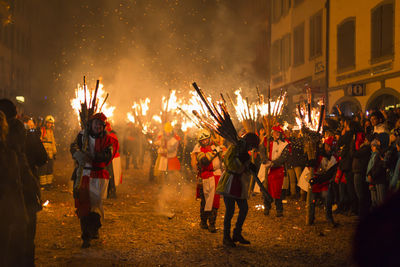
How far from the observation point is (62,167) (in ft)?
62.2

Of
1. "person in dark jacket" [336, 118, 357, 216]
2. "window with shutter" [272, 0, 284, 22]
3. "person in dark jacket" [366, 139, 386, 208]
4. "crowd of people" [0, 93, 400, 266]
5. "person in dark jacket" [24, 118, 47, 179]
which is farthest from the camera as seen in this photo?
"window with shutter" [272, 0, 284, 22]

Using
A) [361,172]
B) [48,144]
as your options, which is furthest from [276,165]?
[48,144]

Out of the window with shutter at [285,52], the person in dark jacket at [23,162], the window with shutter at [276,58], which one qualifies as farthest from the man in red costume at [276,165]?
the window with shutter at [276,58]

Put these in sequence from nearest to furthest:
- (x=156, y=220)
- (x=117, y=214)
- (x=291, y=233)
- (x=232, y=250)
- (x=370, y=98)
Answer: (x=232, y=250), (x=291, y=233), (x=156, y=220), (x=117, y=214), (x=370, y=98)

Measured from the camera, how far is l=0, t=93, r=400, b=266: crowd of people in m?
4.30

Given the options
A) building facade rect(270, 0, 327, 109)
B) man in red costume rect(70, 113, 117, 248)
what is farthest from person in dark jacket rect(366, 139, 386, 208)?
building facade rect(270, 0, 327, 109)

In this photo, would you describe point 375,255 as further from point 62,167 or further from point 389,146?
point 62,167

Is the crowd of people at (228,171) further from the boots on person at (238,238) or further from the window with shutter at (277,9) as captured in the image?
the window with shutter at (277,9)

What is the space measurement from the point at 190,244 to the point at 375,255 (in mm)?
5370

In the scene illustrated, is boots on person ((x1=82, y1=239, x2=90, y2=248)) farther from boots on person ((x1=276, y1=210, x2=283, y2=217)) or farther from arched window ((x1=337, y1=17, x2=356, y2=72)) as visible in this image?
arched window ((x1=337, y1=17, x2=356, y2=72))

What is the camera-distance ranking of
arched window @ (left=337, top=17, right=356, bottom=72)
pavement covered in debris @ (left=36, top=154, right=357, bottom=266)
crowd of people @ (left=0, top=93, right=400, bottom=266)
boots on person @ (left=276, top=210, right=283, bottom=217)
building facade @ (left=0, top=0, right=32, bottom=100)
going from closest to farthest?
crowd of people @ (left=0, top=93, right=400, bottom=266), pavement covered in debris @ (left=36, top=154, right=357, bottom=266), boots on person @ (left=276, top=210, right=283, bottom=217), arched window @ (left=337, top=17, right=356, bottom=72), building facade @ (left=0, top=0, right=32, bottom=100)

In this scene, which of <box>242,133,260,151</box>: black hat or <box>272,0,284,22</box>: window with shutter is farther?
<box>272,0,284,22</box>: window with shutter

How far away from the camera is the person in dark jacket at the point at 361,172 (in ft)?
28.3

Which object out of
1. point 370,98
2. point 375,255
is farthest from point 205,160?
point 370,98
